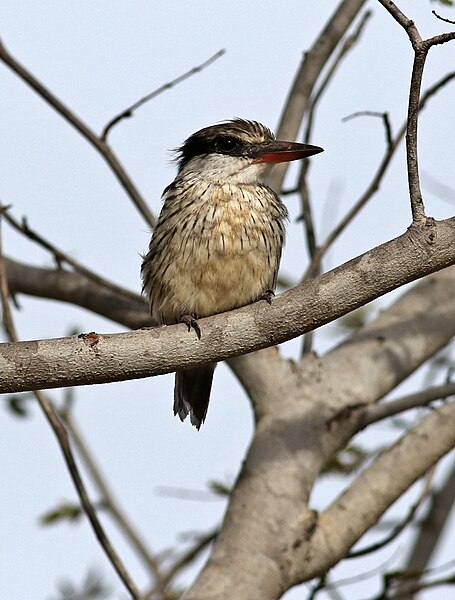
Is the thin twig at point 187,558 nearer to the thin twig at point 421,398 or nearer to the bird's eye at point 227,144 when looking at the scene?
the thin twig at point 421,398

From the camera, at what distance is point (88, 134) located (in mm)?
4289

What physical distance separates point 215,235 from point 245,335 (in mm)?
1007

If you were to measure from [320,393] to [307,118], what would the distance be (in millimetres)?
1250

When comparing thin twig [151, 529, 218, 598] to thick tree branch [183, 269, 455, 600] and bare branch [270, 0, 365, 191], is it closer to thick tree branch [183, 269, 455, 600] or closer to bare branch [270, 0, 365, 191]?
thick tree branch [183, 269, 455, 600]

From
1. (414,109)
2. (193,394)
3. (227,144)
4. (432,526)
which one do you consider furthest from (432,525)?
(414,109)

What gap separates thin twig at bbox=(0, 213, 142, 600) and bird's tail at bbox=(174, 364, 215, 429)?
1.86 ft

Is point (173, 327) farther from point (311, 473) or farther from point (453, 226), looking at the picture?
point (311, 473)

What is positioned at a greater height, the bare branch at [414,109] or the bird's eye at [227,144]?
the bird's eye at [227,144]

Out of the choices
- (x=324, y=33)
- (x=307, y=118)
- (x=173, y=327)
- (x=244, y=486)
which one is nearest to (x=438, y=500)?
(x=244, y=486)

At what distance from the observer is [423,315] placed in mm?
4289

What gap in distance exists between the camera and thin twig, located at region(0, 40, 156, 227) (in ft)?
14.1

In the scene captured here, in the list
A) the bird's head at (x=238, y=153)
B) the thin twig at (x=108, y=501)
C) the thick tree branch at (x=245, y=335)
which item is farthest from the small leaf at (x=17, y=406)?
the thick tree branch at (x=245, y=335)

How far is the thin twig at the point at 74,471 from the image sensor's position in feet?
11.1

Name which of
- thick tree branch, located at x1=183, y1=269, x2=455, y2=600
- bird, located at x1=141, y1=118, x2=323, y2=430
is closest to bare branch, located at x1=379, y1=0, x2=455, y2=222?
bird, located at x1=141, y1=118, x2=323, y2=430
